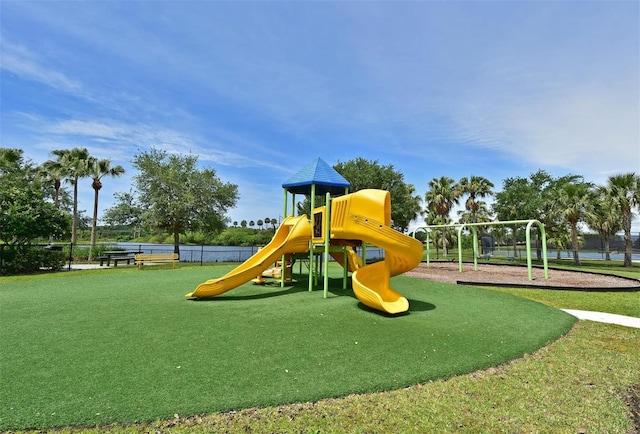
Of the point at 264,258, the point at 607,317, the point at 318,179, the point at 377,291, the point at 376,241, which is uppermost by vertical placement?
the point at 318,179

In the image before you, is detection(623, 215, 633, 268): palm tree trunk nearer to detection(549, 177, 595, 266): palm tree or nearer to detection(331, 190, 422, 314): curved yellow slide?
detection(549, 177, 595, 266): palm tree

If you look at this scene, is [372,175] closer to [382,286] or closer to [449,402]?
[382,286]

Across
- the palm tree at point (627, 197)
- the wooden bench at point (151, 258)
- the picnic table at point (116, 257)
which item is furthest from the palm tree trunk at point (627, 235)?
the picnic table at point (116, 257)

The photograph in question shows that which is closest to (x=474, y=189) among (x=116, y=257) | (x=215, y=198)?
(x=215, y=198)

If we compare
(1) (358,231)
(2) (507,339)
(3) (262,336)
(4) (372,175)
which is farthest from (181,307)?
(4) (372,175)

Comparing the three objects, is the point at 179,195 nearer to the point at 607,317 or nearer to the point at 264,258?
the point at 264,258

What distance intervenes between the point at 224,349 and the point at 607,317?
8433 millimetres

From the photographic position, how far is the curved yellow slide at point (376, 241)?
24.9 ft

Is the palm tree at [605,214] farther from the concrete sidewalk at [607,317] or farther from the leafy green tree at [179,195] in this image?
the leafy green tree at [179,195]

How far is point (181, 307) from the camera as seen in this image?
7719 millimetres

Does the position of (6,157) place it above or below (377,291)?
above

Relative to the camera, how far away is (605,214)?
88.7ft

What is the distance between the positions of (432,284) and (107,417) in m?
10.6

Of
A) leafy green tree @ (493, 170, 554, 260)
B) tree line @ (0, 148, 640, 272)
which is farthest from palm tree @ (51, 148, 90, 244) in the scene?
leafy green tree @ (493, 170, 554, 260)
